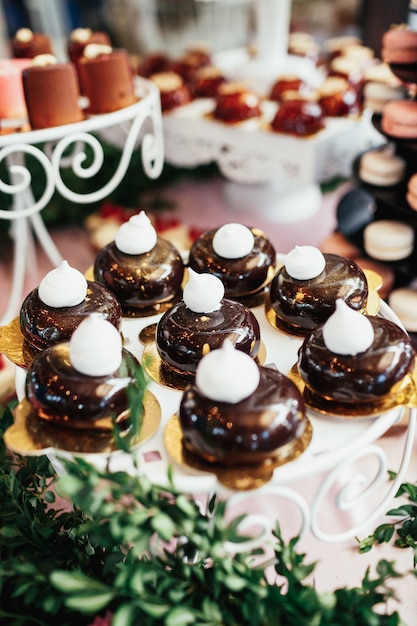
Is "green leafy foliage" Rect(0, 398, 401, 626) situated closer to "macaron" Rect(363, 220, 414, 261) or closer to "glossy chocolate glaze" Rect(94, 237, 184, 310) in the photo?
"glossy chocolate glaze" Rect(94, 237, 184, 310)

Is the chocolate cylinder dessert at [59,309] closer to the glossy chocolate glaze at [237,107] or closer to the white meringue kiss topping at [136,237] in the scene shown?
the white meringue kiss topping at [136,237]

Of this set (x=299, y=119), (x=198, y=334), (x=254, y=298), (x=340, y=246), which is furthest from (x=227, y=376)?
(x=299, y=119)

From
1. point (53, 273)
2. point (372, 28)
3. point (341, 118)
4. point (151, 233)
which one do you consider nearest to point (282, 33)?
point (341, 118)

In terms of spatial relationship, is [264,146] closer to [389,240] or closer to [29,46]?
[389,240]

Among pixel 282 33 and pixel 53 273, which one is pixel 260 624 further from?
pixel 282 33

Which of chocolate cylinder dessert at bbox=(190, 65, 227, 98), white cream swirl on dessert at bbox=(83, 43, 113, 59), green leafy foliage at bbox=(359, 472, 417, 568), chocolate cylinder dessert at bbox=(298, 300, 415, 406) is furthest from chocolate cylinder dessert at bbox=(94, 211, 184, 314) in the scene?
chocolate cylinder dessert at bbox=(190, 65, 227, 98)

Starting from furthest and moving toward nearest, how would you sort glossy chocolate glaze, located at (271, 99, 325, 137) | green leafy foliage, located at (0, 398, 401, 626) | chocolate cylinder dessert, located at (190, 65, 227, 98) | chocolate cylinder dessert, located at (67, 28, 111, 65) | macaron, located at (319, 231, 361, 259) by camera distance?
1. chocolate cylinder dessert, located at (190, 65, 227, 98)
2. chocolate cylinder dessert, located at (67, 28, 111, 65)
3. glossy chocolate glaze, located at (271, 99, 325, 137)
4. macaron, located at (319, 231, 361, 259)
5. green leafy foliage, located at (0, 398, 401, 626)

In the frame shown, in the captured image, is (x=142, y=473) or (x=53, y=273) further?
(x=53, y=273)
